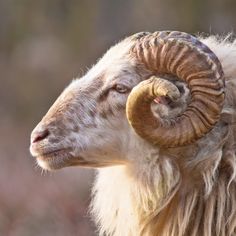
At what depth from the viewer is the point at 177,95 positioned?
6.28 m

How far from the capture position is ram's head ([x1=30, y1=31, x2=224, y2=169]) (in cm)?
630

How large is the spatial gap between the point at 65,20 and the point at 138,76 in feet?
61.6

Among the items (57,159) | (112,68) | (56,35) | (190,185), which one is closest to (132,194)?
(190,185)

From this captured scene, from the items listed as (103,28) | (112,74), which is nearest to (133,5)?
(103,28)

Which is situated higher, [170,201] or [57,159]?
[57,159]

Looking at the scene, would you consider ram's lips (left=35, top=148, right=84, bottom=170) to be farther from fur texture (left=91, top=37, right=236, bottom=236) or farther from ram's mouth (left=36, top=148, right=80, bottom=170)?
fur texture (left=91, top=37, right=236, bottom=236)

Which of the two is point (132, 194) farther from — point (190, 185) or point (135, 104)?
point (135, 104)

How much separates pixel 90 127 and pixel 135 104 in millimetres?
414

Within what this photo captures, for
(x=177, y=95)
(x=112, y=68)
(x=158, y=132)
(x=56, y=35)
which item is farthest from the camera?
(x=56, y=35)

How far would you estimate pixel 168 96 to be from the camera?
6.29 m

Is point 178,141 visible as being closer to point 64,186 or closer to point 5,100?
point 64,186

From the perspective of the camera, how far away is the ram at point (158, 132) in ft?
20.8

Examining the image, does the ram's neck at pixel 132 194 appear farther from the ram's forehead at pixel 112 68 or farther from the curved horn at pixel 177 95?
the ram's forehead at pixel 112 68

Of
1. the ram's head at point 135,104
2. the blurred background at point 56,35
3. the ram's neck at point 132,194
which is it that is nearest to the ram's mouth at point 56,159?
the ram's head at point 135,104
